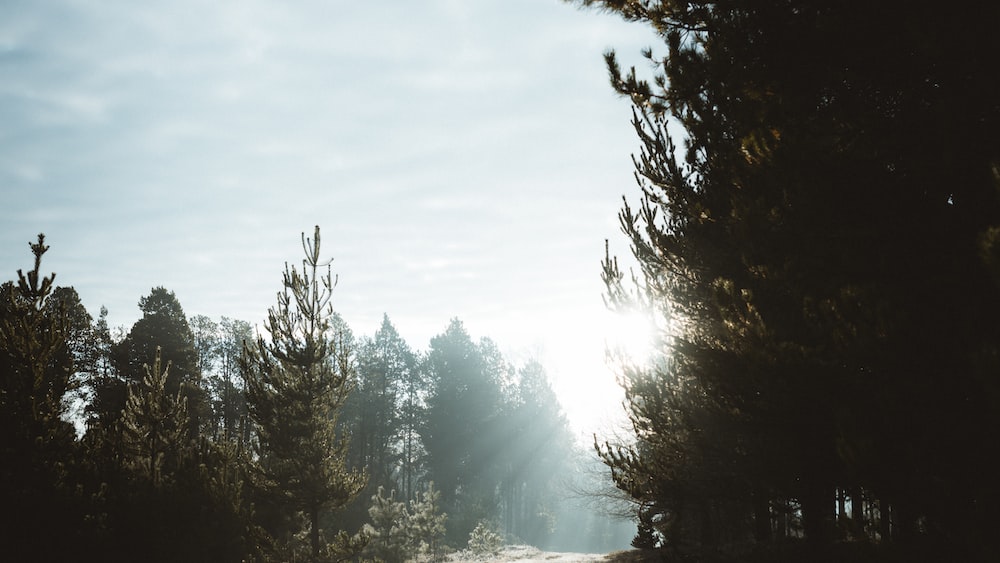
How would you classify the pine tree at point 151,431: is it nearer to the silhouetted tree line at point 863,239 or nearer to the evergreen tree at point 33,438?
the evergreen tree at point 33,438

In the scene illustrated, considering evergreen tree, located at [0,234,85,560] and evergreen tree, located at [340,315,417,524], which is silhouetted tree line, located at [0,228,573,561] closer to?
evergreen tree, located at [0,234,85,560]

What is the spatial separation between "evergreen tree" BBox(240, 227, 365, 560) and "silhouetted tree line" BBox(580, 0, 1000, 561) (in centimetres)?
1049

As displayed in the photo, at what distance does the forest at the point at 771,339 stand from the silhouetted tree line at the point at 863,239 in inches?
0.7

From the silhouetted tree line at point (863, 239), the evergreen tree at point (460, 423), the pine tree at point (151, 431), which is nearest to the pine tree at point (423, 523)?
the pine tree at point (151, 431)

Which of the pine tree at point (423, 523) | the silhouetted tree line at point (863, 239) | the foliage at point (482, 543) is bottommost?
the foliage at point (482, 543)

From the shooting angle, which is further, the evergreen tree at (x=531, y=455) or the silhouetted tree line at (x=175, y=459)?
the evergreen tree at (x=531, y=455)

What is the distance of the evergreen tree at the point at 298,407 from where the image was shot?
13.2m

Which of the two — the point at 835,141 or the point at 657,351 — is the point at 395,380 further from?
the point at 835,141

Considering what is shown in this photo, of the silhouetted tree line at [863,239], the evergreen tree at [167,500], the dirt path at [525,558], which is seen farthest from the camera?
the dirt path at [525,558]

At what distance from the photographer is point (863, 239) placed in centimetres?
402

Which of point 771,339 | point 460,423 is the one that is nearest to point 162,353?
point 460,423

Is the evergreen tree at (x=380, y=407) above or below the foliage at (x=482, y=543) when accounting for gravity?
above

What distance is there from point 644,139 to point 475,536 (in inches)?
1050

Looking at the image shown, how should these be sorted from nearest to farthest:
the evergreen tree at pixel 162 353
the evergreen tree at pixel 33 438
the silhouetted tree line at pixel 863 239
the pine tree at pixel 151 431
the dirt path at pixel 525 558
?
the silhouetted tree line at pixel 863 239 < the evergreen tree at pixel 33 438 < the pine tree at pixel 151 431 < the dirt path at pixel 525 558 < the evergreen tree at pixel 162 353
